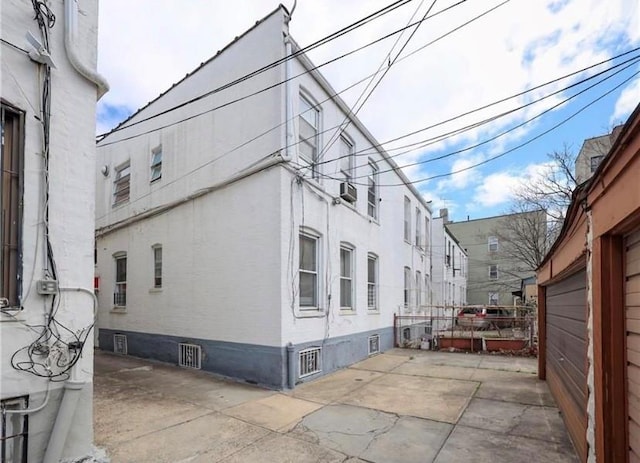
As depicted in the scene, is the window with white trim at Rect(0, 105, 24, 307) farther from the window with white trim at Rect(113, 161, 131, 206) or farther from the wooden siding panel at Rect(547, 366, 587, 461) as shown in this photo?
the window with white trim at Rect(113, 161, 131, 206)

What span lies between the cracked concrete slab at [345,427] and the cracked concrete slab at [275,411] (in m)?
0.19

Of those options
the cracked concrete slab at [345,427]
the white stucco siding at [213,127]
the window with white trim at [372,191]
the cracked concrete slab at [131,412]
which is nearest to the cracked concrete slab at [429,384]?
the cracked concrete slab at [345,427]

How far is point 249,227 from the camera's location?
798 centimetres

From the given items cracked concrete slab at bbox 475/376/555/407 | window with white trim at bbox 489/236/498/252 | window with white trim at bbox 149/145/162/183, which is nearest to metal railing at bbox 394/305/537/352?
cracked concrete slab at bbox 475/376/555/407

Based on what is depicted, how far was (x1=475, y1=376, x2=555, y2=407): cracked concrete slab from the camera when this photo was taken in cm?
653

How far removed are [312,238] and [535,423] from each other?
17.6 ft

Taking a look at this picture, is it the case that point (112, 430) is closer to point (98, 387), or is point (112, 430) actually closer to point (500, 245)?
point (98, 387)

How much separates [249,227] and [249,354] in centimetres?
253

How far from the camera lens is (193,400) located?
635 cm

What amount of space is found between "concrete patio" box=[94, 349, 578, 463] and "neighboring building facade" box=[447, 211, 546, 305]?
90.6 ft

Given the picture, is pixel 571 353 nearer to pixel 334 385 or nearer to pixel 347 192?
pixel 334 385

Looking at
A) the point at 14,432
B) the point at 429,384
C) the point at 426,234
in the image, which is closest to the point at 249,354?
the point at 429,384

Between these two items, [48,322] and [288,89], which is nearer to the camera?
[48,322]

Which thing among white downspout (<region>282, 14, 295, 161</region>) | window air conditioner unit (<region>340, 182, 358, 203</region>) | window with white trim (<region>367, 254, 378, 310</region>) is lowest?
window with white trim (<region>367, 254, 378, 310</region>)
